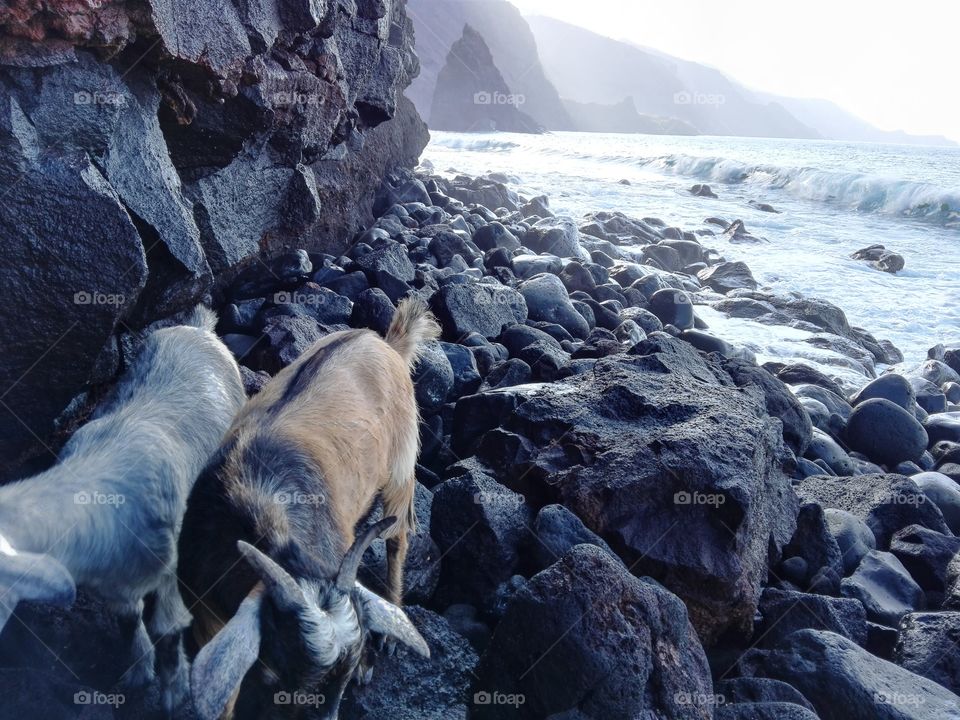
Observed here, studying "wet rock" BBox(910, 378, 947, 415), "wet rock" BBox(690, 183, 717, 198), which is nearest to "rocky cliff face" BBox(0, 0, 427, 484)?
"wet rock" BBox(910, 378, 947, 415)

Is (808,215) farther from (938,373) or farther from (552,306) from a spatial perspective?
(552,306)

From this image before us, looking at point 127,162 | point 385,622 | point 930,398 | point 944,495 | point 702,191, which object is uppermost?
point 127,162

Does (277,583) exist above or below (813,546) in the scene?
above

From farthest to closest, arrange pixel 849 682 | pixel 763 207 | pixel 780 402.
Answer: pixel 763 207, pixel 780 402, pixel 849 682

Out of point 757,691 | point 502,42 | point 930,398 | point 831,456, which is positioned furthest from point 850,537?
point 502,42

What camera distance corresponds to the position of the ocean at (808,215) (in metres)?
12.9

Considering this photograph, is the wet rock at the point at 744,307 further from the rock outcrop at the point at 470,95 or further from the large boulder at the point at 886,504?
the rock outcrop at the point at 470,95

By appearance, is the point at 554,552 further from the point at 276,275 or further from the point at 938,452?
the point at 938,452

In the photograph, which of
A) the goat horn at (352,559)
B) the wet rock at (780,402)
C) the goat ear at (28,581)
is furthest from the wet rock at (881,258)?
the goat ear at (28,581)

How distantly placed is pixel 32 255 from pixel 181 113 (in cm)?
148

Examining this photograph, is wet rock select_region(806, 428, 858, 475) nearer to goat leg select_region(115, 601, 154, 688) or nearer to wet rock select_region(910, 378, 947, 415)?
wet rock select_region(910, 378, 947, 415)

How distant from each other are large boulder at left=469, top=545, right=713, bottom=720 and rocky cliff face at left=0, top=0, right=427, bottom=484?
249 cm

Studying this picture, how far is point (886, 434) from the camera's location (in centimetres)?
725

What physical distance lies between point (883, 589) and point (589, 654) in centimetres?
259
